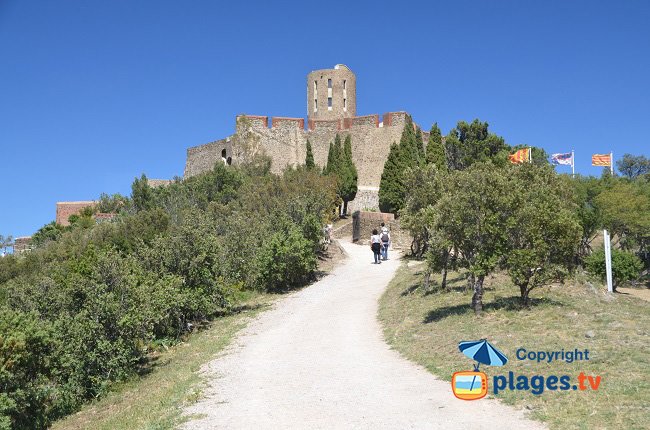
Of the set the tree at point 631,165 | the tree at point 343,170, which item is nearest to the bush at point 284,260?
the tree at point 343,170

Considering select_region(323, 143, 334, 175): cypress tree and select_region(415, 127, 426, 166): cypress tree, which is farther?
select_region(323, 143, 334, 175): cypress tree

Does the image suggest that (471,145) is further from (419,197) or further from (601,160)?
(419,197)

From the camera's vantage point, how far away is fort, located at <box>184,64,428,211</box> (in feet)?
153

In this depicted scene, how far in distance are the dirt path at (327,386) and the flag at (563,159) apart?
29.2m

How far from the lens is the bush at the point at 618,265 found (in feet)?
91.6

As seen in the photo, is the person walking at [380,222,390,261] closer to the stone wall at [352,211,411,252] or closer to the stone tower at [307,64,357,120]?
the stone wall at [352,211,411,252]

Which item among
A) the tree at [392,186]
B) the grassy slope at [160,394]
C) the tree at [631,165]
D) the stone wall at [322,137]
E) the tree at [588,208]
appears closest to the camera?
the grassy slope at [160,394]

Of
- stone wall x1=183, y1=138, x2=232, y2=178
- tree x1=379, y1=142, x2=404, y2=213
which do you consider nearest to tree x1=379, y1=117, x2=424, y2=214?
tree x1=379, y1=142, x2=404, y2=213

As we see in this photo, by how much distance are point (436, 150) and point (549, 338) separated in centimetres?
3229

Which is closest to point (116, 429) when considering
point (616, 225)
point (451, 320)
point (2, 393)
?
point (2, 393)

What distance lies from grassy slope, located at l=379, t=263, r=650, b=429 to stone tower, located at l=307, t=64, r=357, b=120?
3631 cm

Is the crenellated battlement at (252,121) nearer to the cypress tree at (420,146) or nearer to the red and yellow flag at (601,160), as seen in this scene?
the cypress tree at (420,146)

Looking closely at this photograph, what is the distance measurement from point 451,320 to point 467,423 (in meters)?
6.30

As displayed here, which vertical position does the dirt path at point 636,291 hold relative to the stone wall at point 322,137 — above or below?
below
